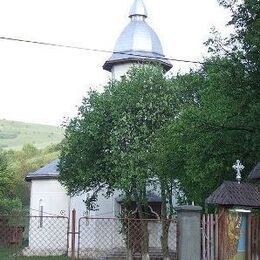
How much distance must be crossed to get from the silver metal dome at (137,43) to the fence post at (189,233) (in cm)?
2473

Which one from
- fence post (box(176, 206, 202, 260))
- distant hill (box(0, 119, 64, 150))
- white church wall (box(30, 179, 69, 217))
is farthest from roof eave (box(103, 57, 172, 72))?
distant hill (box(0, 119, 64, 150))

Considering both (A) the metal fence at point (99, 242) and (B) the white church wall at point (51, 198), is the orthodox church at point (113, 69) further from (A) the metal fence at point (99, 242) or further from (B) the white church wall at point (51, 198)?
(A) the metal fence at point (99, 242)

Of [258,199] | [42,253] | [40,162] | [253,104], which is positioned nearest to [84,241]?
[42,253]

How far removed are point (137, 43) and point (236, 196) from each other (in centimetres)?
2568

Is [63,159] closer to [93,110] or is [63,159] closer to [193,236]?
[93,110]

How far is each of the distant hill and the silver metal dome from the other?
76714 mm

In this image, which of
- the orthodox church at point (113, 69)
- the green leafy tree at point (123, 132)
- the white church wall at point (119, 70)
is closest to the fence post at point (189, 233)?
the green leafy tree at point (123, 132)

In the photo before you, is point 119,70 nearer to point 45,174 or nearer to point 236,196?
point 45,174

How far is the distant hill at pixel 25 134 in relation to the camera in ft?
378

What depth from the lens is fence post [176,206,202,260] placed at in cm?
857

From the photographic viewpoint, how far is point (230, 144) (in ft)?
53.8

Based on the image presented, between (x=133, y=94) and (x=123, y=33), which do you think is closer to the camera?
(x=133, y=94)

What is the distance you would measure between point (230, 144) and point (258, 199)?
6218mm

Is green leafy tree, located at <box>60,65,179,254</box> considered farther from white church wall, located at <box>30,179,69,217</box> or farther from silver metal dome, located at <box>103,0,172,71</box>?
white church wall, located at <box>30,179,69,217</box>
